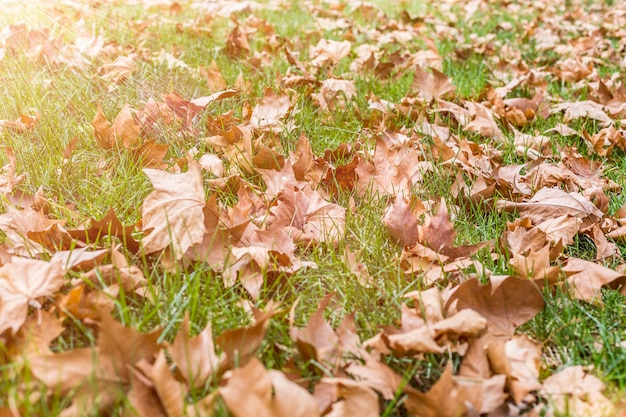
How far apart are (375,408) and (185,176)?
2.53ft

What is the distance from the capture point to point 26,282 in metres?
1.14

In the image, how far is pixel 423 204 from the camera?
1.69m

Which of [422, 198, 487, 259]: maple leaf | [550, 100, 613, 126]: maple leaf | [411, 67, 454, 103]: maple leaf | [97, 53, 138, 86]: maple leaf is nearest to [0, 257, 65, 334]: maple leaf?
[422, 198, 487, 259]: maple leaf

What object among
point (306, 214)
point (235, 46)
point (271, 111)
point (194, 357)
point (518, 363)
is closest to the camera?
point (194, 357)

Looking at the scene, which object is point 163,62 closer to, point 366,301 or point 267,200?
point 267,200

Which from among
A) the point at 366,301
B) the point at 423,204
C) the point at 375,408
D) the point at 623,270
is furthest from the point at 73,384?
the point at 623,270

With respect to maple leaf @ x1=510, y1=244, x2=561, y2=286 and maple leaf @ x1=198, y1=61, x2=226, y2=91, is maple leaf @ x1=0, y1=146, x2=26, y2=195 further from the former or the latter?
maple leaf @ x1=510, y1=244, x2=561, y2=286

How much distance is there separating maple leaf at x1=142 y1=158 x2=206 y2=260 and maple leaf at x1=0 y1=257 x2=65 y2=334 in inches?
9.2

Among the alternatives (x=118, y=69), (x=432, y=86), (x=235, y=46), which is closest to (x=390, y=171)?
(x=432, y=86)

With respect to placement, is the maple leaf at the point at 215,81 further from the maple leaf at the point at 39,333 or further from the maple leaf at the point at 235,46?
the maple leaf at the point at 39,333

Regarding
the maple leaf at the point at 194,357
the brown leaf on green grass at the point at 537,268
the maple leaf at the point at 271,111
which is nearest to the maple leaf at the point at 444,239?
the brown leaf on green grass at the point at 537,268

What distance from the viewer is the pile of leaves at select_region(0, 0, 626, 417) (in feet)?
3.25

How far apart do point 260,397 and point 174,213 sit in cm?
63

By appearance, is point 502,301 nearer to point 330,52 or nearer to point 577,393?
point 577,393
